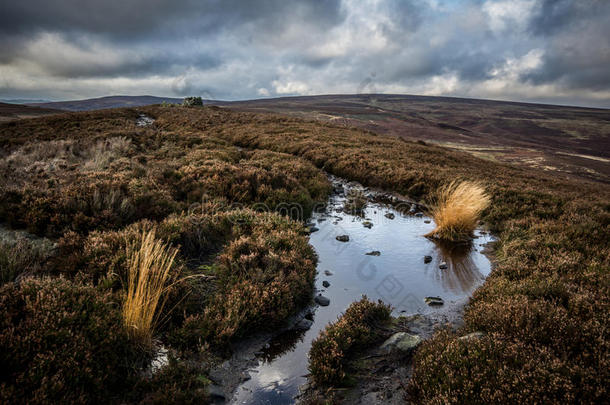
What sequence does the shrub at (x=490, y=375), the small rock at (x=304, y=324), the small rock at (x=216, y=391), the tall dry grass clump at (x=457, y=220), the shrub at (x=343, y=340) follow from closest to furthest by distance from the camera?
the shrub at (x=490, y=375)
the small rock at (x=216, y=391)
the shrub at (x=343, y=340)
the small rock at (x=304, y=324)
the tall dry grass clump at (x=457, y=220)

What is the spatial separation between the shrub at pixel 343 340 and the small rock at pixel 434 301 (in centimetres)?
121

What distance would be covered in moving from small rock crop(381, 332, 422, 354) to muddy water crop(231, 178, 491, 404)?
105 centimetres

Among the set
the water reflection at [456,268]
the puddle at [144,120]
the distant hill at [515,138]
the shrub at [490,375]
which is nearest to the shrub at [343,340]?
the shrub at [490,375]

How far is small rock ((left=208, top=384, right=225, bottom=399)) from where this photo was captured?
3.81m

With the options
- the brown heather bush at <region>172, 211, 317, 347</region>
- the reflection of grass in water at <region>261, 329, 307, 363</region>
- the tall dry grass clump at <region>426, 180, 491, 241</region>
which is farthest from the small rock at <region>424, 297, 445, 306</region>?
the tall dry grass clump at <region>426, 180, 491, 241</region>

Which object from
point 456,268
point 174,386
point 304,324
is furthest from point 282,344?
point 456,268

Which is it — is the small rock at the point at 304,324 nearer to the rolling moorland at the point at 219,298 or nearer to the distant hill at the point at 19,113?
the rolling moorland at the point at 219,298

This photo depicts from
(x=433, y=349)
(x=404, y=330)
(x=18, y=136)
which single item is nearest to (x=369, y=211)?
(x=404, y=330)

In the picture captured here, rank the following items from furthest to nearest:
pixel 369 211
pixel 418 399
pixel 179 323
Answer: pixel 369 211 → pixel 179 323 → pixel 418 399

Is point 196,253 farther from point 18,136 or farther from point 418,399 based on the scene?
point 18,136

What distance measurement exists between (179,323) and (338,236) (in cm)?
571

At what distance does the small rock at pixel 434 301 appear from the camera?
6184 millimetres

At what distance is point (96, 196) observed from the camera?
720cm

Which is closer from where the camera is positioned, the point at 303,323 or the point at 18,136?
the point at 303,323
